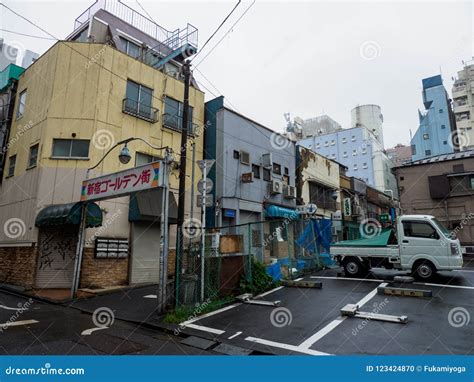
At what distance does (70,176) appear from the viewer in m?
13.6

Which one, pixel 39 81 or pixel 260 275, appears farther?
pixel 39 81

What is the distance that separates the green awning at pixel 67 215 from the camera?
11.6m

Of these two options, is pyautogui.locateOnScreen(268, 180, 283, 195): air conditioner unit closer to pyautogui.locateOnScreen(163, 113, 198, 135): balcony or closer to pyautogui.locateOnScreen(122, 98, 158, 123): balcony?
pyautogui.locateOnScreen(163, 113, 198, 135): balcony

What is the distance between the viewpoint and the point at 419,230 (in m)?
12.0

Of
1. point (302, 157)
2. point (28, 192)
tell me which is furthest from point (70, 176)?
point (302, 157)

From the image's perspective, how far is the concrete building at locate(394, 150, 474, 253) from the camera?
1037 inches

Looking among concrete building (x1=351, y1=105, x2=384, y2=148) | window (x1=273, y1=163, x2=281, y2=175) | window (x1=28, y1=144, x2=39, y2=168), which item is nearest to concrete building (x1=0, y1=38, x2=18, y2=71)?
window (x1=28, y1=144, x2=39, y2=168)

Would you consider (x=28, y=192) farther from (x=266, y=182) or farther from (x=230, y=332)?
(x=266, y=182)

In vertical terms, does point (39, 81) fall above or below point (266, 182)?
above

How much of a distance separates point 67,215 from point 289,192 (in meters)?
14.9

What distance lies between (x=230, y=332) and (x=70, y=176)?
10557 mm

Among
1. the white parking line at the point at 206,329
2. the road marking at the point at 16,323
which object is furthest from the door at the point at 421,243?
the road marking at the point at 16,323

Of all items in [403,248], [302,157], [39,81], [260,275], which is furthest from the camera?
[302,157]

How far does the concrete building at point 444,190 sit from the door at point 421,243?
17131mm
